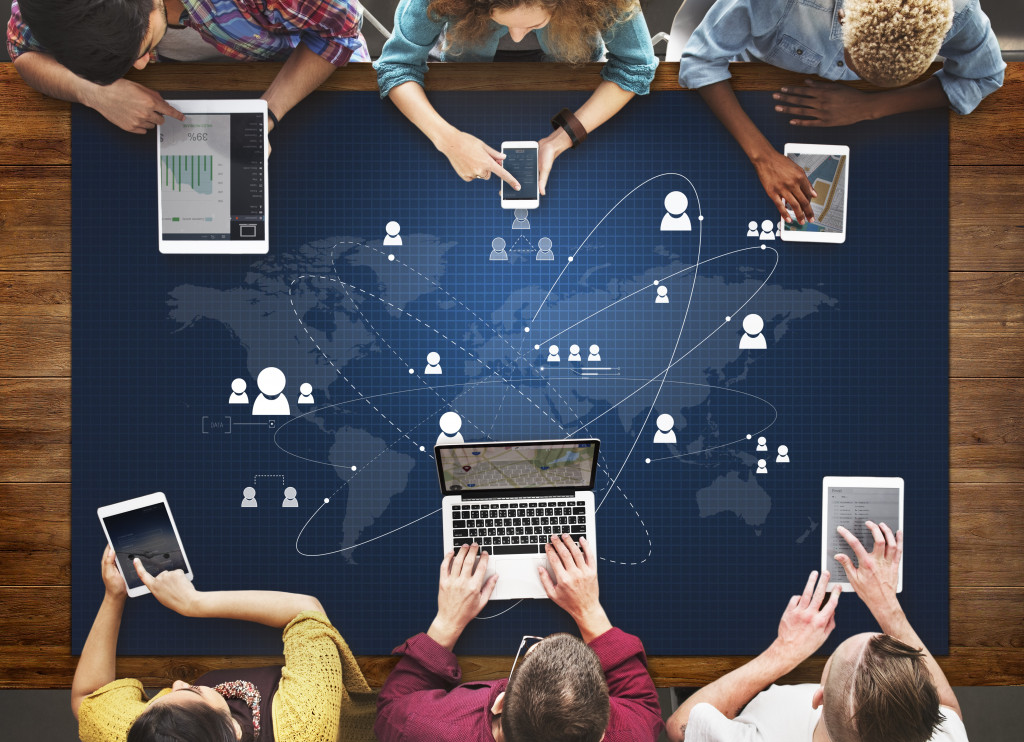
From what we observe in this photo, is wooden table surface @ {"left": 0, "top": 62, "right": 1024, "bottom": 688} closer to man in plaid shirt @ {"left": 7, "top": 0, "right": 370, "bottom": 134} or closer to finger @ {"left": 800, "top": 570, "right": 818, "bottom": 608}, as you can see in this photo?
man in plaid shirt @ {"left": 7, "top": 0, "right": 370, "bottom": 134}

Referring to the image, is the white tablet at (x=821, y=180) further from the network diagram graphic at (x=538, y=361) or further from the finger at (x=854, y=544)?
the finger at (x=854, y=544)

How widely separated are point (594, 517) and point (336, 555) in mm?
662

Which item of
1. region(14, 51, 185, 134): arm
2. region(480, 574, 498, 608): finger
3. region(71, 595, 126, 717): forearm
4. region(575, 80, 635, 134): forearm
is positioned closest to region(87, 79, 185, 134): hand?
region(14, 51, 185, 134): arm

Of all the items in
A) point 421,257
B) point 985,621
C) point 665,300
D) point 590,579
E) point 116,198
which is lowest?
point 985,621

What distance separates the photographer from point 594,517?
1676mm

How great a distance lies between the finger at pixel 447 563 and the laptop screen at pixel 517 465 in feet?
0.50

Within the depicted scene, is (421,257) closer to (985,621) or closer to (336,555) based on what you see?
(336,555)

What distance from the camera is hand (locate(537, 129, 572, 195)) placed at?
166 centimetres

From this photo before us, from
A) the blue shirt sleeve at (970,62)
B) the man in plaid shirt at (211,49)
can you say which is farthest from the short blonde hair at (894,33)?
the man in plaid shirt at (211,49)

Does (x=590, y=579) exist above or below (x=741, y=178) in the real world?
below

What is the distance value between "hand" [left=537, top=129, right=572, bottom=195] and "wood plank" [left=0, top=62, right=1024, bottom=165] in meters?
0.13

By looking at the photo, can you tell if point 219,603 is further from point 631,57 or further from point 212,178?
point 631,57

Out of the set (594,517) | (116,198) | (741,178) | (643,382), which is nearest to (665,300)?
(643,382)

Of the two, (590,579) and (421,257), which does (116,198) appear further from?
(590,579)
